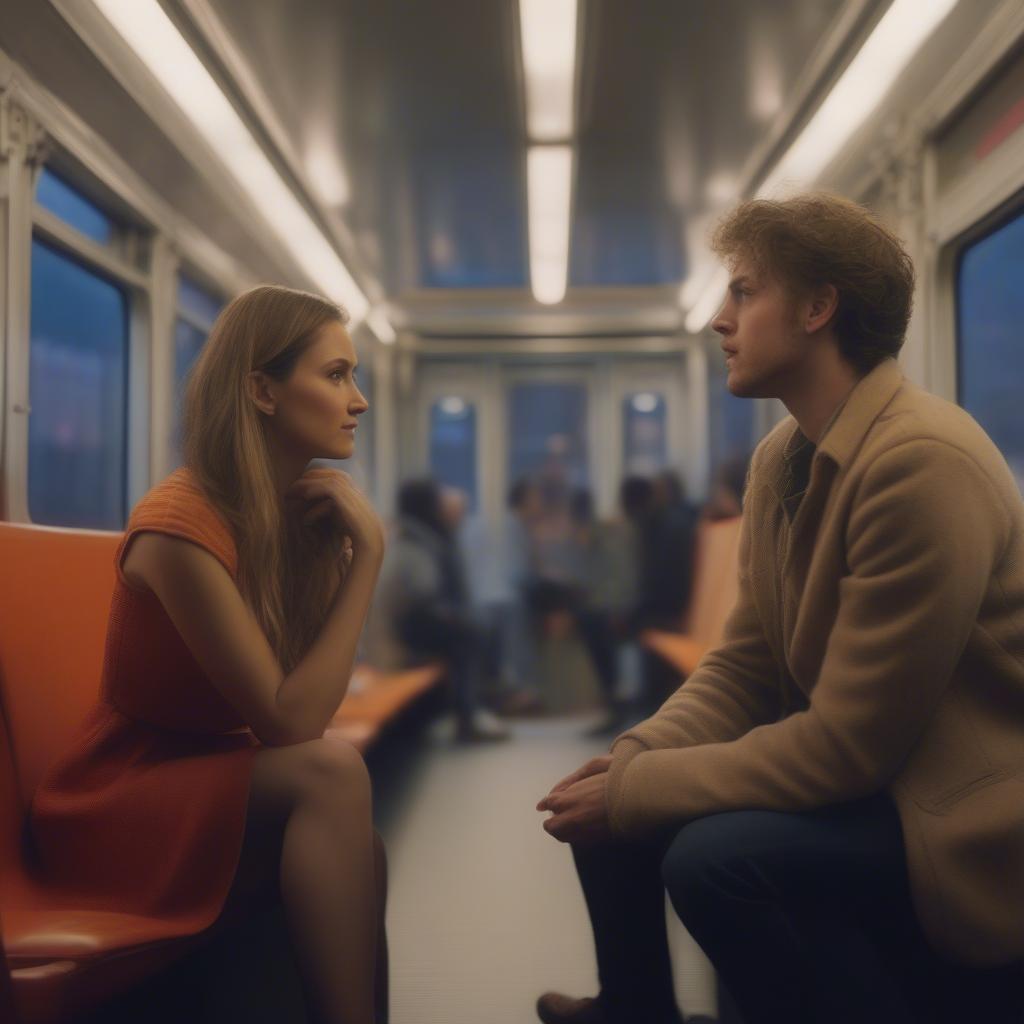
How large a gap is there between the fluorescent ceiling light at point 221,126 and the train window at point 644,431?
3.82 metres

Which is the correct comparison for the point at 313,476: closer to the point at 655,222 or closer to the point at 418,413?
the point at 655,222

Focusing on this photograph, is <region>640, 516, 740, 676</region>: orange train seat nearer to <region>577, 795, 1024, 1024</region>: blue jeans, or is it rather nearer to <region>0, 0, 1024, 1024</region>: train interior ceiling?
<region>0, 0, 1024, 1024</region>: train interior ceiling

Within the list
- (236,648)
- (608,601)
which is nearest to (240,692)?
(236,648)

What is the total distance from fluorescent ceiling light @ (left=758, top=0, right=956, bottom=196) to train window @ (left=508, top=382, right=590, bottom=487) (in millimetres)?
4610

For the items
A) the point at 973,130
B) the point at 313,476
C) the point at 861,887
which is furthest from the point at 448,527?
the point at 861,887

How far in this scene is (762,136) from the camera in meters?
4.59

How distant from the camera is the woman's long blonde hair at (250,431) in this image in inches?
62.9

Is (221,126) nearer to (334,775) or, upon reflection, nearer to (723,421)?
(334,775)

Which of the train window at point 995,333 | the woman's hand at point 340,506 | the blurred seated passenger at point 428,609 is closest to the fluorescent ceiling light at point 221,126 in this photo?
the blurred seated passenger at point 428,609

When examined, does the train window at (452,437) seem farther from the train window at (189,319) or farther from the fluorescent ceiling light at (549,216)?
the train window at (189,319)

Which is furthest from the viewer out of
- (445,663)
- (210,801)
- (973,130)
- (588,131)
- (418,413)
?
(418,413)

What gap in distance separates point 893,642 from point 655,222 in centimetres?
503

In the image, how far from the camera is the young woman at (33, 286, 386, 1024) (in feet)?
4.76

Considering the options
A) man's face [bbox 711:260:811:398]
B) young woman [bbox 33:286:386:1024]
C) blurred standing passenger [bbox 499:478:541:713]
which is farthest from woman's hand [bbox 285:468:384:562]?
blurred standing passenger [bbox 499:478:541:713]
